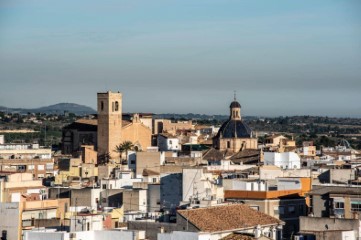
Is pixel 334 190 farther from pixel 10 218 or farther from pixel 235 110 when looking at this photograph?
pixel 235 110

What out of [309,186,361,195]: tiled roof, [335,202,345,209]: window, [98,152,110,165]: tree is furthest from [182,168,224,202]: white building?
[98,152,110,165]: tree

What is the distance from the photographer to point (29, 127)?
13112 cm

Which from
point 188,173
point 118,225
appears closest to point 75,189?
point 188,173

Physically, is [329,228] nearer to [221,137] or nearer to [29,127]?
[221,137]

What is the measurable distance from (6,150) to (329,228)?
38.1 metres

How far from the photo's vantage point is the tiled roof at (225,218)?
30.9m

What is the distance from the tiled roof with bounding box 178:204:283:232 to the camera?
30.9 m

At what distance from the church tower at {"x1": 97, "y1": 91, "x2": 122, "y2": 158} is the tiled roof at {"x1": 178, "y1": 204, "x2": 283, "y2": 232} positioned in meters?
46.8

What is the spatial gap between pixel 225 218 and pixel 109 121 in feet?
169

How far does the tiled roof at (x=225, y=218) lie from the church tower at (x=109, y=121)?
46.8 metres

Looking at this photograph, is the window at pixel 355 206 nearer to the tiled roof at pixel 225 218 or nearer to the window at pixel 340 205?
the window at pixel 340 205

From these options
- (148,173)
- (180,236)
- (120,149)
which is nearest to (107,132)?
(120,149)

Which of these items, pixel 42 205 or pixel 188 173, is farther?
pixel 188 173

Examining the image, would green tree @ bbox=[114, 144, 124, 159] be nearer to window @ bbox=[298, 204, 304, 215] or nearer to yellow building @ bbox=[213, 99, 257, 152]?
yellow building @ bbox=[213, 99, 257, 152]
